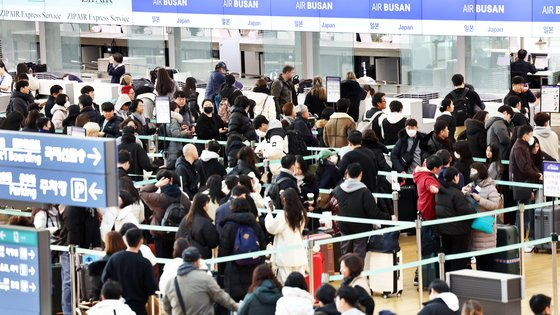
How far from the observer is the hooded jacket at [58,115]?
20438 mm

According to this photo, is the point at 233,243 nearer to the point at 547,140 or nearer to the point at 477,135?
the point at 477,135

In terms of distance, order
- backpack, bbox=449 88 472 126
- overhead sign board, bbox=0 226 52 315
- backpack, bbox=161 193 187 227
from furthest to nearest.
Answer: backpack, bbox=449 88 472 126 < backpack, bbox=161 193 187 227 < overhead sign board, bbox=0 226 52 315

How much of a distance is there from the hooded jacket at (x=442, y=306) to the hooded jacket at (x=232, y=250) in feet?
7.62

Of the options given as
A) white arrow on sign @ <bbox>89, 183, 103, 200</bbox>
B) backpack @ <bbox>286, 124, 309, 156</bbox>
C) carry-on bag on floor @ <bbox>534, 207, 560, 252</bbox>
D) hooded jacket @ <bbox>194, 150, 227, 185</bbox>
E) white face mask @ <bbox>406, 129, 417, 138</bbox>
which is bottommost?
carry-on bag on floor @ <bbox>534, 207, 560, 252</bbox>

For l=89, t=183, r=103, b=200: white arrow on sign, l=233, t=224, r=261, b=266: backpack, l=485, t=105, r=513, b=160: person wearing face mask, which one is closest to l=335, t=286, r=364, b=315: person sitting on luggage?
l=89, t=183, r=103, b=200: white arrow on sign

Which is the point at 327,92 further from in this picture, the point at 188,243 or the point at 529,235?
the point at 188,243

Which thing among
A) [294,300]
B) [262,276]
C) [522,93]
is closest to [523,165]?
[522,93]

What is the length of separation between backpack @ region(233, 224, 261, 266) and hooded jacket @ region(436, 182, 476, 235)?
2242mm

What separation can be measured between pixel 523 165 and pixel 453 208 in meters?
2.24

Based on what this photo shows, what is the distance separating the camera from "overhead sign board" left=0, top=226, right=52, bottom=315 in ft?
32.9

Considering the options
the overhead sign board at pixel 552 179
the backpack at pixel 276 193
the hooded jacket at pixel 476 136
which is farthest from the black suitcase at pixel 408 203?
the overhead sign board at pixel 552 179

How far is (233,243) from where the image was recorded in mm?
13320

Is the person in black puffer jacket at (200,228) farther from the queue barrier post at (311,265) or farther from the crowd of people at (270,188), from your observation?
the queue barrier post at (311,265)

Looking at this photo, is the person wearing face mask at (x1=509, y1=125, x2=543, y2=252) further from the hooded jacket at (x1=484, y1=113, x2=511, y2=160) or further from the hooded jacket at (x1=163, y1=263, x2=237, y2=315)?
the hooded jacket at (x1=163, y1=263, x2=237, y2=315)
